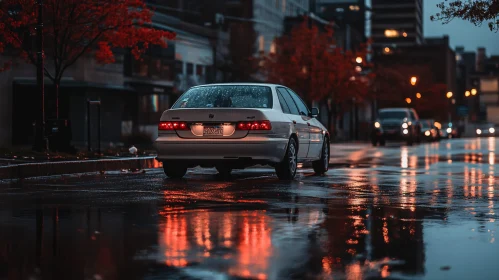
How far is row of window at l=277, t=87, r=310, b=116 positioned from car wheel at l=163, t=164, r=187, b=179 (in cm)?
208

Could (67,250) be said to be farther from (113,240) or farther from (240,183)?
(240,183)

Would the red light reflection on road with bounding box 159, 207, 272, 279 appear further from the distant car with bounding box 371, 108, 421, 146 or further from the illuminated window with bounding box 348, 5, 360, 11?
the illuminated window with bounding box 348, 5, 360, 11

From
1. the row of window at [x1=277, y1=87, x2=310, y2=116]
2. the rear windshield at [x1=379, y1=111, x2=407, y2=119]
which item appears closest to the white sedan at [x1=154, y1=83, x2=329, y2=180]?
the row of window at [x1=277, y1=87, x2=310, y2=116]

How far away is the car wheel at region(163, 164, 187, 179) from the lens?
A: 18.6m

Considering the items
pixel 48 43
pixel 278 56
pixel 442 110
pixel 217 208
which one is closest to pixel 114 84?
pixel 48 43

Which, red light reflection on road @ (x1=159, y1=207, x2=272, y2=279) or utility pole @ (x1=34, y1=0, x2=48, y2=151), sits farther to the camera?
utility pole @ (x1=34, y1=0, x2=48, y2=151)

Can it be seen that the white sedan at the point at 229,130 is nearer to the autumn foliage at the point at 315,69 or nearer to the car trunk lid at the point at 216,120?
the car trunk lid at the point at 216,120

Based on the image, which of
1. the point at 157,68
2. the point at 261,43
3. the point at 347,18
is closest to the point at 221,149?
the point at 157,68

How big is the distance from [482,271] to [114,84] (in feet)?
156

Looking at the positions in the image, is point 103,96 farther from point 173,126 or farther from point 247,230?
point 247,230

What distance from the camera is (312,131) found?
20.3m

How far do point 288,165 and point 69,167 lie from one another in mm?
5080

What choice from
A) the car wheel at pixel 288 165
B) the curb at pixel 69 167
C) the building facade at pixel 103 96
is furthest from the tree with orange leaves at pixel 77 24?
the car wheel at pixel 288 165

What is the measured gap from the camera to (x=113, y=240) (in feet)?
30.9
